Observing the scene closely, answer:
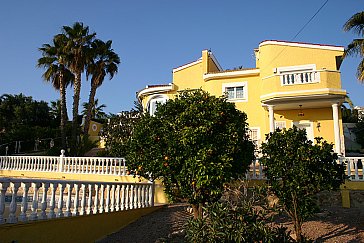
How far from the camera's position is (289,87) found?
17266 millimetres

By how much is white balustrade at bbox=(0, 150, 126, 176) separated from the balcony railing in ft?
33.4

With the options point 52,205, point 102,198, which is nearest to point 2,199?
point 52,205

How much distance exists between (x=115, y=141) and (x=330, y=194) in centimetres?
1535

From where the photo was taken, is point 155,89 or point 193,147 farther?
point 155,89

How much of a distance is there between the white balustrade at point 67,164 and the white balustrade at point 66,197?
12.8ft

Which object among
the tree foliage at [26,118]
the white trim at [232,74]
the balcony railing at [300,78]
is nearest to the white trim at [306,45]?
the white trim at [232,74]

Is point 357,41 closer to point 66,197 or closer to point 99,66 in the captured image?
point 66,197

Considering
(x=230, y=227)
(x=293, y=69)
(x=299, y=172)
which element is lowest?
(x=230, y=227)

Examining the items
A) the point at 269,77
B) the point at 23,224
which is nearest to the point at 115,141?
the point at 269,77

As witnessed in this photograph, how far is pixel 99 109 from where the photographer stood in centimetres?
5500

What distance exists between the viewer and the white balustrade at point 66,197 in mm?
5944

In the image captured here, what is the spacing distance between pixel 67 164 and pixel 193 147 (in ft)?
36.7

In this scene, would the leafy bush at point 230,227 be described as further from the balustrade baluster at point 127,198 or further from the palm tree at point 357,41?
the palm tree at point 357,41

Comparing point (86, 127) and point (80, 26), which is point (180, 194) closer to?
point (86, 127)
